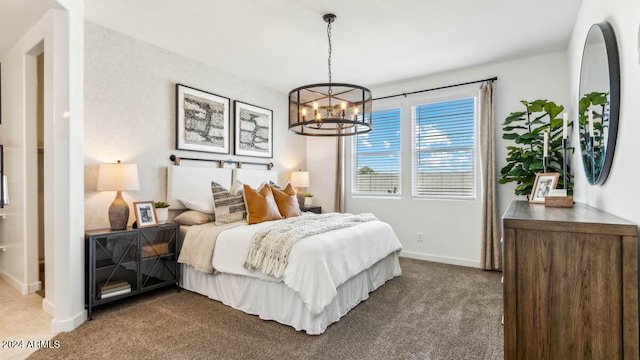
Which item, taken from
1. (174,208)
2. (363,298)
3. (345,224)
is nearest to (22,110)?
(174,208)

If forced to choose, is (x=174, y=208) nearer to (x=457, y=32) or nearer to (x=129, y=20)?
(x=129, y=20)

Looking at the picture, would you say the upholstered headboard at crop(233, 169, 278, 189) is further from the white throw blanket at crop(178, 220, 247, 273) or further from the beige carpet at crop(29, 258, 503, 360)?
the beige carpet at crop(29, 258, 503, 360)

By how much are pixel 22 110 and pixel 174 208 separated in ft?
5.90

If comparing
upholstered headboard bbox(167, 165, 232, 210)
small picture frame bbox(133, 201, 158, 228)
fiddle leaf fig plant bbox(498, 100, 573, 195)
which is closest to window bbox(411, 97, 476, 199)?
fiddle leaf fig plant bbox(498, 100, 573, 195)

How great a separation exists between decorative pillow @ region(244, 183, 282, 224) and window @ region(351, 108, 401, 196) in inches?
83.4

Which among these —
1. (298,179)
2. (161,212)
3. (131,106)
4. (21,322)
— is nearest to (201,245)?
(161,212)

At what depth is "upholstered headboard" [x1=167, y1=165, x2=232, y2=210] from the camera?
3703mm

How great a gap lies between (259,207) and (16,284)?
9.00 feet

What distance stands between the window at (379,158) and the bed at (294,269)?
1.61 m

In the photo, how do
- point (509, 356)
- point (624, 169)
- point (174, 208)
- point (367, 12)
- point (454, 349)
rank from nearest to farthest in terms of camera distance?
point (509, 356), point (624, 169), point (454, 349), point (367, 12), point (174, 208)

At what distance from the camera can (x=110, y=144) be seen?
128 inches

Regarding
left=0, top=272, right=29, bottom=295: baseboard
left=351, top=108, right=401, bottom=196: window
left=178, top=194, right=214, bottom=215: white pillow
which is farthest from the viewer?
left=351, top=108, right=401, bottom=196: window

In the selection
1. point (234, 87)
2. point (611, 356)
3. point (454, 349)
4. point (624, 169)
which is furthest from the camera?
point (234, 87)

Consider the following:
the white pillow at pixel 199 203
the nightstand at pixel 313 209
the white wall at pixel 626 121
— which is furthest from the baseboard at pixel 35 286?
the white wall at pixel 626 121
